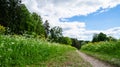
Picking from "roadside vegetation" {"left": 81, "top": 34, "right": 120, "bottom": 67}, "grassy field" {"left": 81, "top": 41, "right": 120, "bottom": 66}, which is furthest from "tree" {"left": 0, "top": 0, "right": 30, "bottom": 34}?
"grassy field" {"left": 81, "top": 41, "right": 120, "bottom": 66}

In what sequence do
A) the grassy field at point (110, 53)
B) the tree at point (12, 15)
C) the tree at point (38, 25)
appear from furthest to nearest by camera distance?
the tree at point (38, 25)
the tree at point (12, 15)
the grassy field at point (110, 53)

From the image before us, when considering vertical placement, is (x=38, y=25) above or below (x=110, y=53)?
above

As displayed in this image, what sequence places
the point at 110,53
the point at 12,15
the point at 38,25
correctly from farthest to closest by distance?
the point at 38,25 < the point at 12,15 < the point at 110,53

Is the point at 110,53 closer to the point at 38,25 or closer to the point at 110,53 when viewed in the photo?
the point at 110,53

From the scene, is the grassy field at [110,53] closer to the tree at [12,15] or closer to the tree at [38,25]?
the tree at [12,15]

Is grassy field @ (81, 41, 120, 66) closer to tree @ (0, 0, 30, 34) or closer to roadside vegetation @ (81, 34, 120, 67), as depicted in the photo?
roadside vegetation @ (81, 34, 120, 67)

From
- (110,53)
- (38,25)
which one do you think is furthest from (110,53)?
(38,25)

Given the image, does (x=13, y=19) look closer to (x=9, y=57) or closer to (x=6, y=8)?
(x=6, y=8)

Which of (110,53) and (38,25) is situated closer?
(110,53)

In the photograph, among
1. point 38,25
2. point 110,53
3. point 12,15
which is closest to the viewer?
point 110,53

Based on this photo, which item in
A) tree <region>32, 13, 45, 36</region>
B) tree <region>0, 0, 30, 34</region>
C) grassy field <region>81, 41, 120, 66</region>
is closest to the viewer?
grassy field <region>81, 41, 120, 66</region>

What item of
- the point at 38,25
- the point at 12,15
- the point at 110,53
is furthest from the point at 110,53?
the point at 38,25

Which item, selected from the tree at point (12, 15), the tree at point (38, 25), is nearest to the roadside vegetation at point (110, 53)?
the tree at point (12, 15)

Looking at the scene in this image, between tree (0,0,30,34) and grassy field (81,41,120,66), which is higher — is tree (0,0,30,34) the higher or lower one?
the higher one
